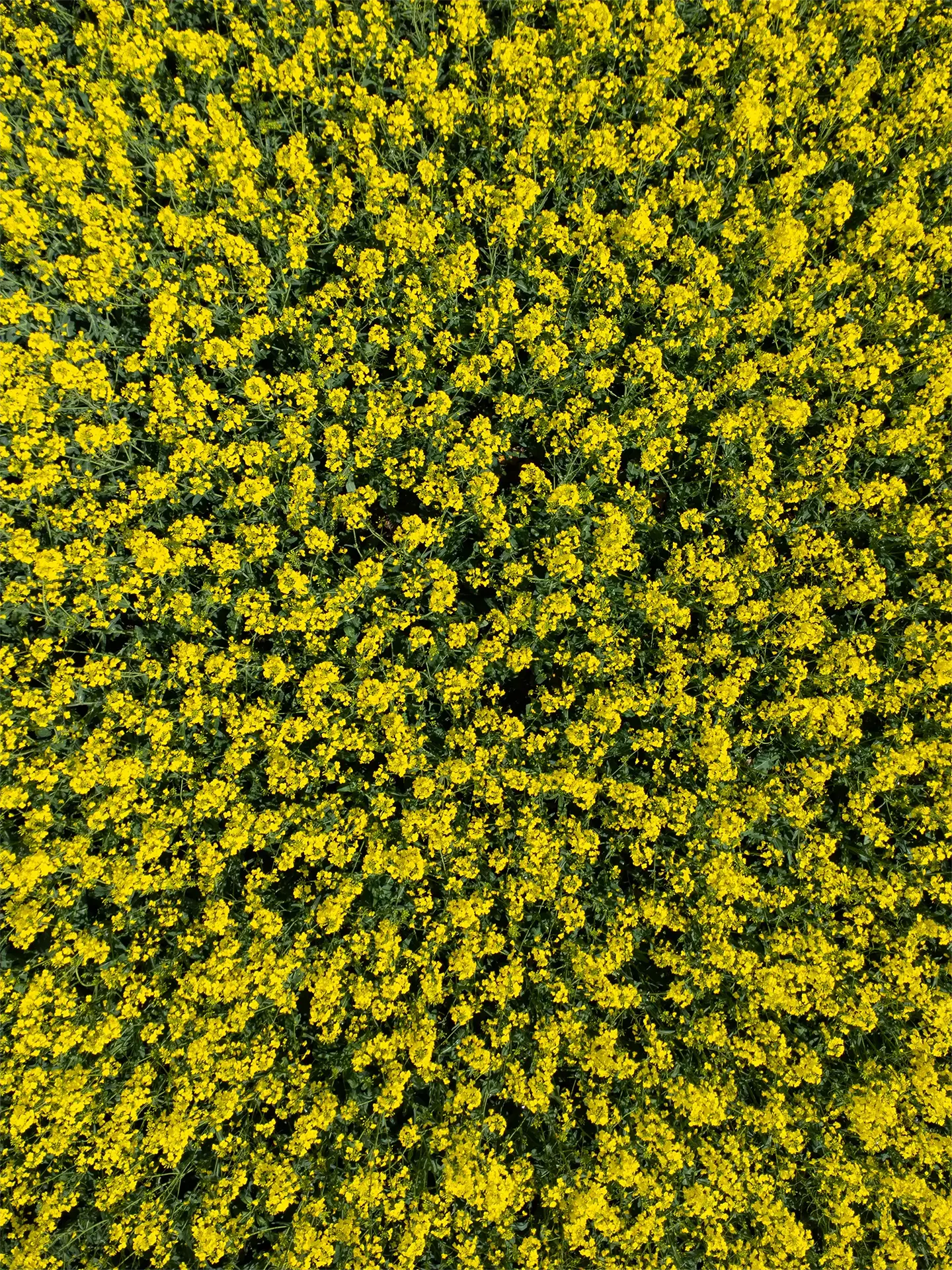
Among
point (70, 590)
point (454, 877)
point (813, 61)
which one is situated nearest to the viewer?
point (454, 877)

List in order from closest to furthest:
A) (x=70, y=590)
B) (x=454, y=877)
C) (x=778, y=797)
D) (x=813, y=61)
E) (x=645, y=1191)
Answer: (x=645, y=1191) → (x=454, y=877) → (x=778, y=797) → (x=70, y=590) → (x=813, y=61)

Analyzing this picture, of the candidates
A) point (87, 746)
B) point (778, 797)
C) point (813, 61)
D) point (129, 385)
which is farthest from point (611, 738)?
point (813, 61)

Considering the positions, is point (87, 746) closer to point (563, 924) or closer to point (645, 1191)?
point (563, 924)

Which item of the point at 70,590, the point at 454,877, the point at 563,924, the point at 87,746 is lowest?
the point at 563,924

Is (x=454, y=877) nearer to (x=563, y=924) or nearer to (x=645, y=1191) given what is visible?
(x=563, y=924)

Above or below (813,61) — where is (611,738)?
below

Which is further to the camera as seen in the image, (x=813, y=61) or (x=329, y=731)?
(x=813, y=61)
